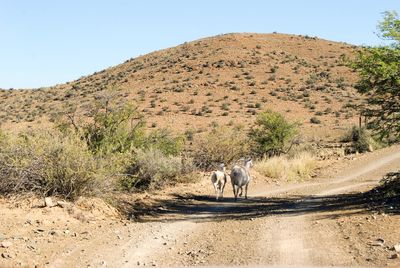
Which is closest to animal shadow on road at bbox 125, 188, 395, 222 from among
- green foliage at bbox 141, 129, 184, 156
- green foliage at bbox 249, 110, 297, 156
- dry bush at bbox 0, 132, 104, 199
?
dry bush at bbox 0, 132, 104, 199

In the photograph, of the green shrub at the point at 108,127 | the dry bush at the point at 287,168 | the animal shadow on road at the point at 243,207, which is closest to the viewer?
the animal shadow on road at the point at 243,207

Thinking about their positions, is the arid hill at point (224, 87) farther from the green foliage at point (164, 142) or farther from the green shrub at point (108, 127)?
the green shrub at point (108, 127)

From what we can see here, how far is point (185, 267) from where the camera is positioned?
887 centimetres

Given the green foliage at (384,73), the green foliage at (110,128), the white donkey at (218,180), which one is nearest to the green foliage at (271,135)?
the white donkey at (218,180)

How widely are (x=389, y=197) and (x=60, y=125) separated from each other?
11244 mm

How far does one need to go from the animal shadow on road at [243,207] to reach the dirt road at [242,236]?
27 mm

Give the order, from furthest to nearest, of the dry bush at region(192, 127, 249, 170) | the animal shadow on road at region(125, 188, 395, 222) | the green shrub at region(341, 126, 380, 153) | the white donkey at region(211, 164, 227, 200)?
the green shrub at region(341, 126, 380, 153) < the dry bush at region(192, 127, 249, 170) < the white donkey at region(211, 164, 227, 200) < the animal shadow on road at region(125, 188, 395, 222)

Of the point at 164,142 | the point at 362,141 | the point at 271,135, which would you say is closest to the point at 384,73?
the point at 164,142

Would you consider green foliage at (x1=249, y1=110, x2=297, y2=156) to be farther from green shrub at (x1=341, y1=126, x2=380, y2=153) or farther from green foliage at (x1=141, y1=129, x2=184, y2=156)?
green foliage at (x1=141, y1=129, x2=184, y2=156)

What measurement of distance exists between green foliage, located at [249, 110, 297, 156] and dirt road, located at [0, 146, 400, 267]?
12280mm

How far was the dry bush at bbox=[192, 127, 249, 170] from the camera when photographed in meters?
23.9

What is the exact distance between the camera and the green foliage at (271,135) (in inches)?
1135

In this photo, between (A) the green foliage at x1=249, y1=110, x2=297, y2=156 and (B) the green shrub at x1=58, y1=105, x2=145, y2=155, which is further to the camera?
(A) the green foliage at x1=249, y1=110, x2=297, y2=156

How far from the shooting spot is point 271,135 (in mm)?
28969
